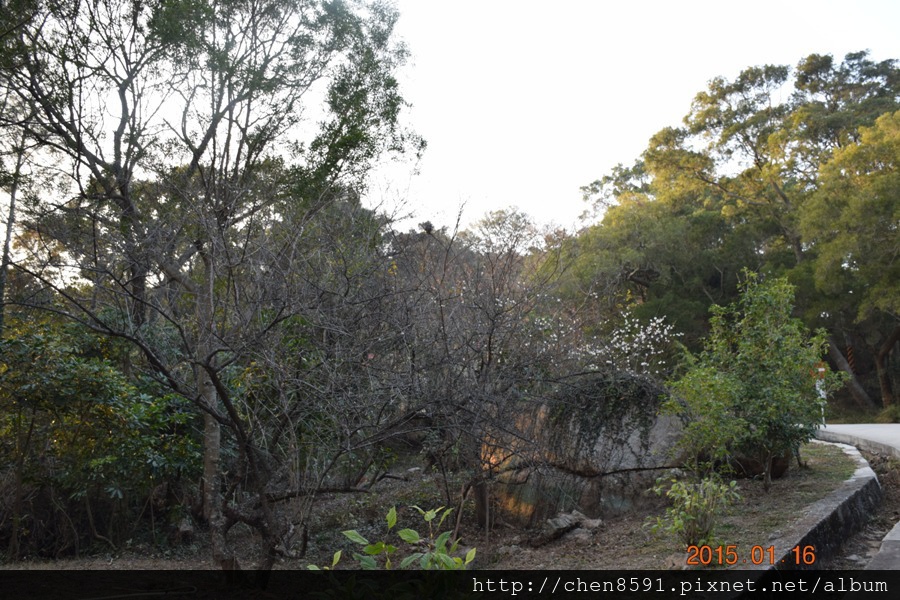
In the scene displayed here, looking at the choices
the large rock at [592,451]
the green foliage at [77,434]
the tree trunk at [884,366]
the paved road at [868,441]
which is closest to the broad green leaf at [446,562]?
the large rock at [592,451]

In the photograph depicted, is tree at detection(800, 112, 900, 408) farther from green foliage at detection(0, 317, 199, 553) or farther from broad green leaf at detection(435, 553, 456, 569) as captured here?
broad green leaf at detection(435, 553, 456, 569)

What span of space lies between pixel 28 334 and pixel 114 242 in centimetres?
190

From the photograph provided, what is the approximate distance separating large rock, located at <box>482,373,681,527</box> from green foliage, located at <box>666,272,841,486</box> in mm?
614

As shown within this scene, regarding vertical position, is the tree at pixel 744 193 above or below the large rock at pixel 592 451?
above

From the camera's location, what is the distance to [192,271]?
7086mm

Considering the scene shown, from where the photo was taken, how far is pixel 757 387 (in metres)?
5.96

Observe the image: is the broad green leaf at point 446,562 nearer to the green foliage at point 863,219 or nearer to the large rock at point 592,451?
the large rock at point 592,451

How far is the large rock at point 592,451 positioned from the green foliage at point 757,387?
61 cm

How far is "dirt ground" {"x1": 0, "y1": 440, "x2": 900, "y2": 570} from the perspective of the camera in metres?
4.61

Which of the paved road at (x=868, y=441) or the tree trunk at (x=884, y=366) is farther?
the tree trunk at (x=884, y=366)

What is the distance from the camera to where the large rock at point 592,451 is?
23.0ft

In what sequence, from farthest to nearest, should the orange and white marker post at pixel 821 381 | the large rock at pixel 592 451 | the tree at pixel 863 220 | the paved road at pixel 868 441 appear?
1. the tree at pixel 863 220
2. the paved road at pixel 868 441
3. the large rock at pixel 592 451
4. the orange and white marker post at pixel 821 381
